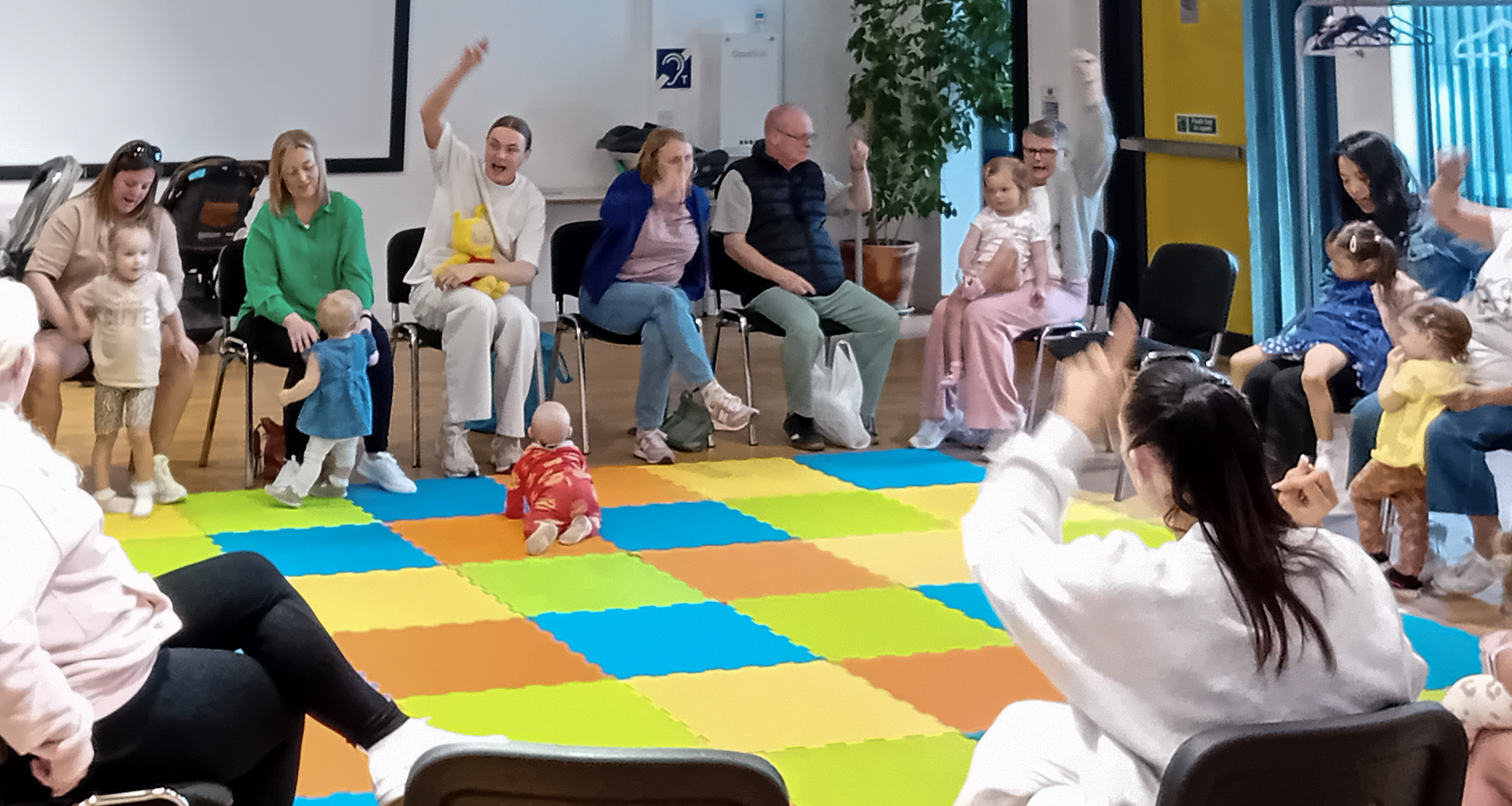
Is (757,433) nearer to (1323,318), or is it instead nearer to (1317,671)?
(1323,318)

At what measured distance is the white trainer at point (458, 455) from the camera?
19.2ft

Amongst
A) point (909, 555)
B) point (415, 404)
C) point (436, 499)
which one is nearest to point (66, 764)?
point (909, 555)

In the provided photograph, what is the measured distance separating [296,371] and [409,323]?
59 centimetres

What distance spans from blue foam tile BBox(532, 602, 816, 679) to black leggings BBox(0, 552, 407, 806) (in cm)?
130

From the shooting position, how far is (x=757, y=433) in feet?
21.9

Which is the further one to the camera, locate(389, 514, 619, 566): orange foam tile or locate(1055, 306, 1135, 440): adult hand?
locate(389, 514, 619, 566): orange foam tile

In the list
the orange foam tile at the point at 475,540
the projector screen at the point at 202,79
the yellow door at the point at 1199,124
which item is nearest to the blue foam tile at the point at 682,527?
the orange foam tile at the point at 475,540

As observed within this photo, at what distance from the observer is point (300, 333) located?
214 inches

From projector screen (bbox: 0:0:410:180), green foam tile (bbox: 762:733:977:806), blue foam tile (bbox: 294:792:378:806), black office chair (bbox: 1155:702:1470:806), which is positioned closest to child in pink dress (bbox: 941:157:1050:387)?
green foam tile (bbox: 762:733:977:806)

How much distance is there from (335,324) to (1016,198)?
2.61 m

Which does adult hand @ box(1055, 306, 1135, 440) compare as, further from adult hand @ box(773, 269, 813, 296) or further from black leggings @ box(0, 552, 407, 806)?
adult hand @ box(773, 269, 813, 296)

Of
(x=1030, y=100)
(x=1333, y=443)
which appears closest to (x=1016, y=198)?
(x=1333, y=443)

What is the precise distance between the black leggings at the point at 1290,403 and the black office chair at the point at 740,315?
1.85 metres

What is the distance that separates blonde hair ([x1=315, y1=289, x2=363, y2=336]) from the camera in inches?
212
